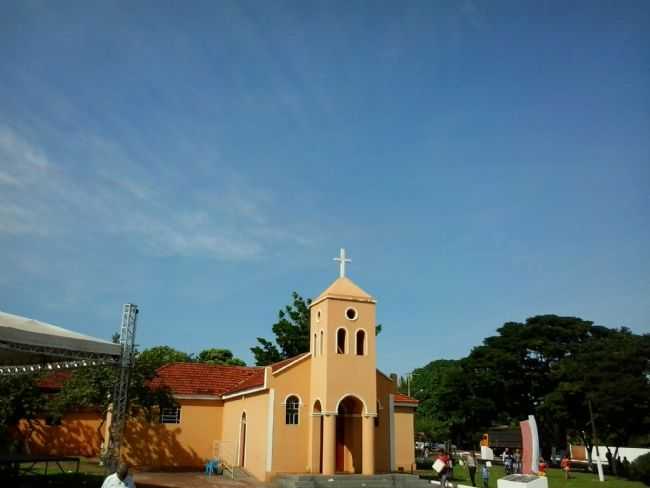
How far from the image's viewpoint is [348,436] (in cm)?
2419

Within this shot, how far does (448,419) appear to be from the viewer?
4988cm

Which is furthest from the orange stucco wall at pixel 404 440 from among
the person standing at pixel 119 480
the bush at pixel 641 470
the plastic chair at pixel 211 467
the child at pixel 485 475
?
the person standing at pixel 119 480

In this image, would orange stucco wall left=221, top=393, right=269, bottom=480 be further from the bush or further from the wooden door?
the bush

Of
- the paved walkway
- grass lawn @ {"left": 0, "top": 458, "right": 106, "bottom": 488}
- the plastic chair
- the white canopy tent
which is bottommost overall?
the paved walkway

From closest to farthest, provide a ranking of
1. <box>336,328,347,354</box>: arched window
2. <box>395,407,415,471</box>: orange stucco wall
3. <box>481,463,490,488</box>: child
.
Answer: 1. <box>481,463,490,488</box>: child
2. <box>336,328,347,354</box>: arched window
3. <box>395,407,415,471</box>: orange stucco wall

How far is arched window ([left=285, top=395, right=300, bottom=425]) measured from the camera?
23.2 metres

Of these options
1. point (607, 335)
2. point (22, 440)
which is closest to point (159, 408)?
point (22, 440)

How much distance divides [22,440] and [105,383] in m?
5.44

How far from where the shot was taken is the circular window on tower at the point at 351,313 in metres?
24.0

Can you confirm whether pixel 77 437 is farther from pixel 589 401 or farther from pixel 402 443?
pixel 589 401

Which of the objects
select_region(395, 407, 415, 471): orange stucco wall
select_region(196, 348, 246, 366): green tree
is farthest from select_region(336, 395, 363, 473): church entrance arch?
select_region(196, 348, 246, 366): green tree

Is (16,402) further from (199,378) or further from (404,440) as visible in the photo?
(404,440)

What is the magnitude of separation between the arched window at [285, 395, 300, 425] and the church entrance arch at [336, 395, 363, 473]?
1.79 meters

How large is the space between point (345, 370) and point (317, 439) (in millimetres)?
2978
